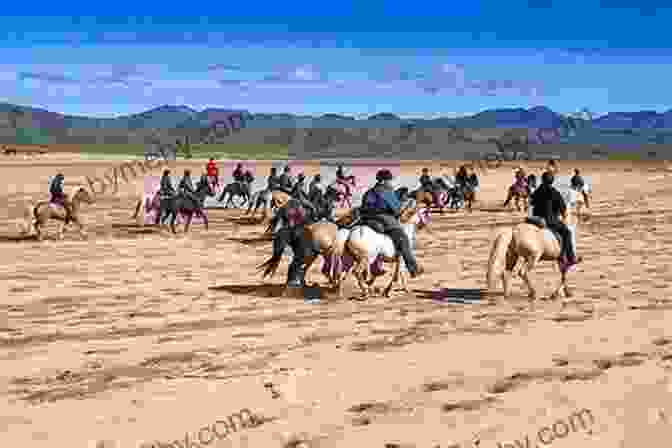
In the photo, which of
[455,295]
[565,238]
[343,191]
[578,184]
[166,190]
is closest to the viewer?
[565,238]

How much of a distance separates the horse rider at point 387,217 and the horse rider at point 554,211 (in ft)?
6.99

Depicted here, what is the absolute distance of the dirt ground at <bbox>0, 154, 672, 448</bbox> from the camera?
21.2 feet

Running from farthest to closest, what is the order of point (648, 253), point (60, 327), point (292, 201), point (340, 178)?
point (340, 178) → point (648, 253) → point (292, 201) → point (60, 327)

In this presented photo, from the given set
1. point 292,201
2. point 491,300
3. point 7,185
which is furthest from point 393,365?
point 7,185

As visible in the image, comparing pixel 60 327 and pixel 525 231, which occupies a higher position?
pixel 525 231

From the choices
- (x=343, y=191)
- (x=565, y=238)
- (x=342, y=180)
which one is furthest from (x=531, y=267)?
(x=342, y=180)

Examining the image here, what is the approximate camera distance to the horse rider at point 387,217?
40.2 ft

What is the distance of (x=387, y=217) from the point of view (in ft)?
40.4

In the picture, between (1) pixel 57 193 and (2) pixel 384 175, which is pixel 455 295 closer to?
(2) pixel 384 175

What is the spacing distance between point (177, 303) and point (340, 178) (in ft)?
59.8

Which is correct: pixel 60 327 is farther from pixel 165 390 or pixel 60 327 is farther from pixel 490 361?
pixel 490 361

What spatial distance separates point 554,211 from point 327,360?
541 centimetres

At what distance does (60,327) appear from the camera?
10.8 metres

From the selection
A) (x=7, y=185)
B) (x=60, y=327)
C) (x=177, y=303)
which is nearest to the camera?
(x=60, y=327)
